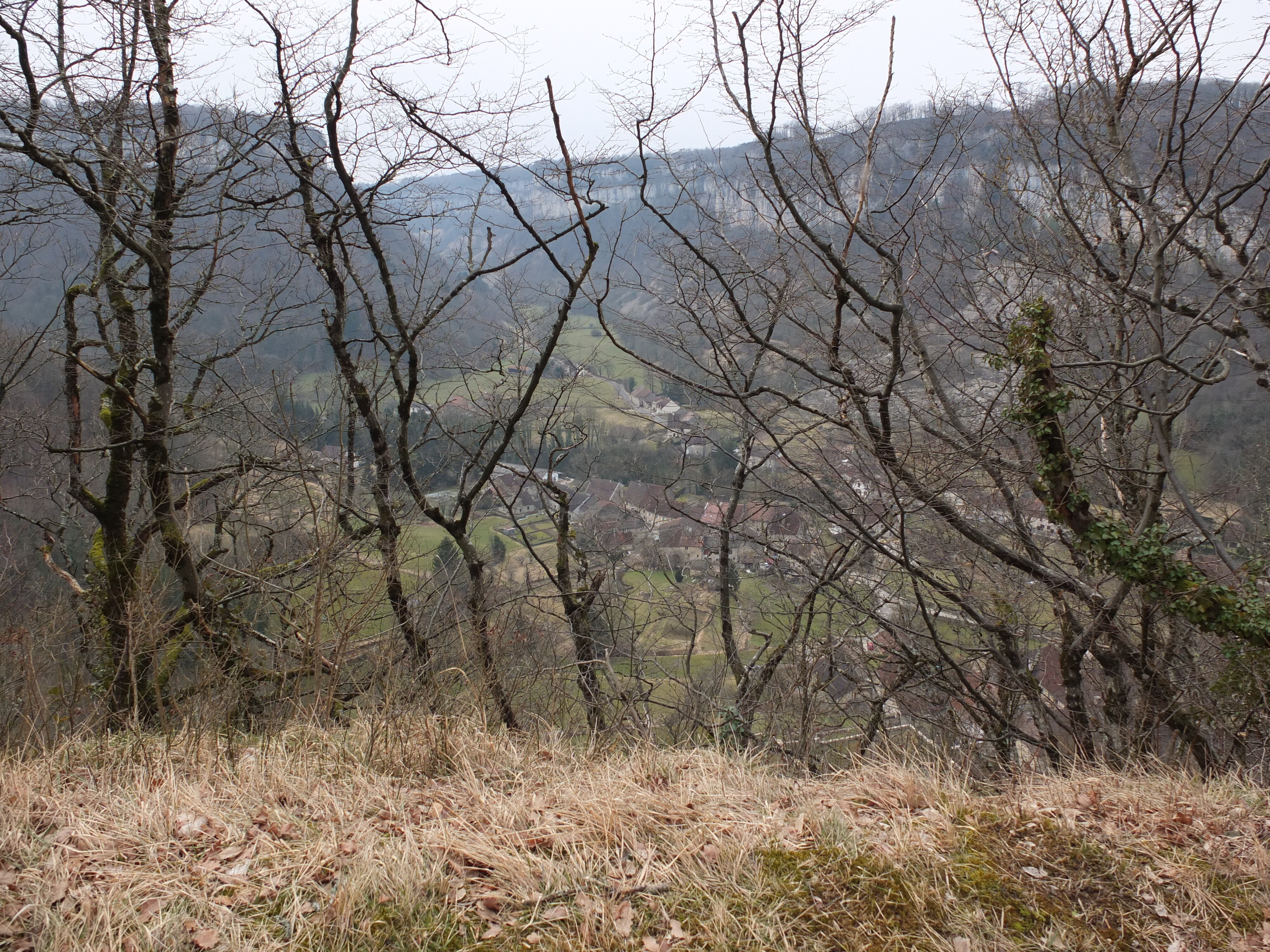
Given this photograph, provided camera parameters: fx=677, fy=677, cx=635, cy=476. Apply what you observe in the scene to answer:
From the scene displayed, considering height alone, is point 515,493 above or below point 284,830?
above

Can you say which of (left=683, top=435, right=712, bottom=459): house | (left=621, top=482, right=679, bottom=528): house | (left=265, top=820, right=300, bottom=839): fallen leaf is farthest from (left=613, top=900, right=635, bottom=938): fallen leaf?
(left=621, top=482, right=679, bottom=528): house

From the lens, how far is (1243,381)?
1380cm

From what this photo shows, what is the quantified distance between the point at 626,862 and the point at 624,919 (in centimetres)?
29

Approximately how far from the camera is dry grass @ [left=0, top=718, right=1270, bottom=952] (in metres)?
2.01

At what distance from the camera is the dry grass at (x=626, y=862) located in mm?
2008

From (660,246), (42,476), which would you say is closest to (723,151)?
(660,246)

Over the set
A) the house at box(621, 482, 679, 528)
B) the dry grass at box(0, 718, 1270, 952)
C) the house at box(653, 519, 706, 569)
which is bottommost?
the house at box(653, 519, 706, 569)

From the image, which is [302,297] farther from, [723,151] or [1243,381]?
[1243,381]

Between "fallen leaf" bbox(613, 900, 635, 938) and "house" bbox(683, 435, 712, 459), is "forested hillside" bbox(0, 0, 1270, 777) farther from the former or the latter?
"fallen leaf" bbox(613, 900, 635, 938)

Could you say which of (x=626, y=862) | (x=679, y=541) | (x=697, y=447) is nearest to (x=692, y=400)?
(x=697, y=447)

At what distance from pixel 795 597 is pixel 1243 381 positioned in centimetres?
Result: 1279

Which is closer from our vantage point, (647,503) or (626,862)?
(626,862)

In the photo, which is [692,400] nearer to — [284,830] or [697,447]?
[697,447]

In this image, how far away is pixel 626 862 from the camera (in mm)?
2377
